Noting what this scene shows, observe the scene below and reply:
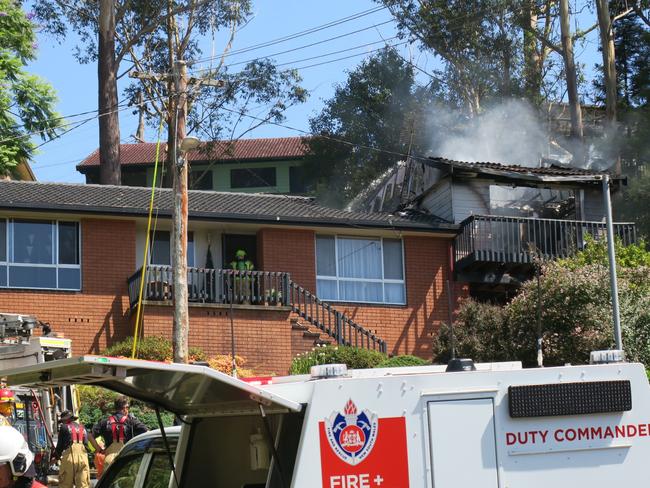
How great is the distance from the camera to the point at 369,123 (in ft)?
168

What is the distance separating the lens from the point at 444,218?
33625 millimetres

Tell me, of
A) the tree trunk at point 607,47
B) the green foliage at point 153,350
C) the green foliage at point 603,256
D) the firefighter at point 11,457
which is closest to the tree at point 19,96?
the green foliage at point 153,350

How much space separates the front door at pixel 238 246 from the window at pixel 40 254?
13.3ft

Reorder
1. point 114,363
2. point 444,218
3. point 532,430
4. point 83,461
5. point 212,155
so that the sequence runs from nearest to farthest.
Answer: point 114,363
point 532,430
point 83,461
point 444,218
point 212,155

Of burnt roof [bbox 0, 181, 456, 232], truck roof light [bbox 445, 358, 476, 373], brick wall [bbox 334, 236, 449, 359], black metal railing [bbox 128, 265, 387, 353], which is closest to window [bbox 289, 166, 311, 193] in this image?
burnt roof [bbox 0, 181, 456, 232]

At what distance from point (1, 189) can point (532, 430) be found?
988 inches

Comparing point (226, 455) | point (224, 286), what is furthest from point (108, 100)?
point (226, 455)

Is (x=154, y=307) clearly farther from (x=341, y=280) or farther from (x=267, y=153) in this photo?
(x=267, y=153)

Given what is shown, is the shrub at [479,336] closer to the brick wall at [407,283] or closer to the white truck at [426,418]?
the brick wall at [407,283]

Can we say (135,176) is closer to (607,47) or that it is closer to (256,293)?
(607,47)

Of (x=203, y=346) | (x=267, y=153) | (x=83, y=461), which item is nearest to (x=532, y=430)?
(x=83, y=461)

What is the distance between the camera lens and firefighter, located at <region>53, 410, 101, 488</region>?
13742 millimetres

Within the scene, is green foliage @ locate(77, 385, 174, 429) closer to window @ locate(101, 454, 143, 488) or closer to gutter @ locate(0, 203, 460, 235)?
gutter @ locate(0, 203, 460, 235)

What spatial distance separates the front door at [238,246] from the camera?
3084 cm
